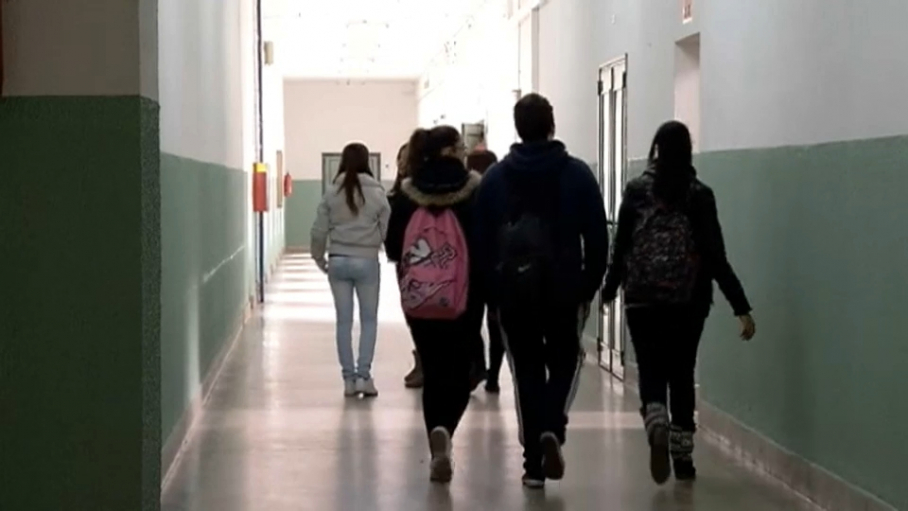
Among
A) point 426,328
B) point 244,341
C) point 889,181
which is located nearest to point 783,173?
point 889,181

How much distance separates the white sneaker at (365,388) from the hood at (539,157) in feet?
11.2

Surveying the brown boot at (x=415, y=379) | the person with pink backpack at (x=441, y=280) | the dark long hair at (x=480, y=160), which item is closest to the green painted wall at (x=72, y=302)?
the person with pink backpack at (x=441, y=280)

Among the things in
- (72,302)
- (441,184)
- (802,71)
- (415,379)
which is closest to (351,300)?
(415,379)

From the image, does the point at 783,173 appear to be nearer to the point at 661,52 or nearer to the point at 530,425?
the point at 530,425

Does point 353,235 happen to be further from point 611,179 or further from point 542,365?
point 542,365

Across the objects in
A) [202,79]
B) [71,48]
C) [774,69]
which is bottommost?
[71,48]

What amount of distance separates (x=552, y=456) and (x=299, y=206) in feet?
91.0

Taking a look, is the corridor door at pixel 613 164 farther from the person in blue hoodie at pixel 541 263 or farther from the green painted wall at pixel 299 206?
the green painted wall at pixel 299 206

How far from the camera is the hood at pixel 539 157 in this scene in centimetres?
605

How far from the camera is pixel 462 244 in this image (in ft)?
20.6

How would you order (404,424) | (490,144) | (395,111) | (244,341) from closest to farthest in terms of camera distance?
(404,424) → (244,341) → (490,144) → (395,111)

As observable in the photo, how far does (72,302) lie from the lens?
4344 millimetres

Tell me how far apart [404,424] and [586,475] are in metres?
1.72

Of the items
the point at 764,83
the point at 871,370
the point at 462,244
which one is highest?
the point at 764,83
